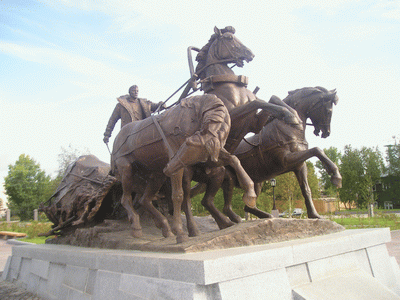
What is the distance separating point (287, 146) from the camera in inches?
237

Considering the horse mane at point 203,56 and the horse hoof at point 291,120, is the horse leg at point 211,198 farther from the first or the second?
the horse mane at point 203,56

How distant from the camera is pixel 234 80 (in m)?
5.66

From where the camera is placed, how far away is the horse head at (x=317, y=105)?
20.6 ft

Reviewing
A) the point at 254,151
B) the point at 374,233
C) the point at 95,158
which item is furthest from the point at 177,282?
the point at 95,158

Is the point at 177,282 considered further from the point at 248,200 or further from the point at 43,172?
the point at 43,172

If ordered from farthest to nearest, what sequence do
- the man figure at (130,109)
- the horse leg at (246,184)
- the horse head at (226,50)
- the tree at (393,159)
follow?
the tree at (393,159)
the man figure at (130,109)
the horse head at (226,50)
the horse leg at (246,184)

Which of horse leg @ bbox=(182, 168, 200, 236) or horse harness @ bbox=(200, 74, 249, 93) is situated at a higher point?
horse harness @ bbox=(200, 74, 249, 93)

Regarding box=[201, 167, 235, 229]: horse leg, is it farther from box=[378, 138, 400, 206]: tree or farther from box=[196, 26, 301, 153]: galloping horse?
box=[378, 138, 400, 206]: tree

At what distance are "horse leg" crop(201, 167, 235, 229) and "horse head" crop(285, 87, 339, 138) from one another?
1990 millimetres

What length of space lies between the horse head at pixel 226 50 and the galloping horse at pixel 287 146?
50.3 inches

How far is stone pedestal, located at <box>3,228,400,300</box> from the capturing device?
10.1 feet

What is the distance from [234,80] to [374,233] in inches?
120

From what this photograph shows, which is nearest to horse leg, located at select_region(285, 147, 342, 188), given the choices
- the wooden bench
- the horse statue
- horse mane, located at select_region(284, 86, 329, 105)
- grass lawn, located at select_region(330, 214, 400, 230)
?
horse mane, located at select_region(284, 86, 329, 105)

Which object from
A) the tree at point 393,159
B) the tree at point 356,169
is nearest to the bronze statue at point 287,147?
the tree at point 356,169
